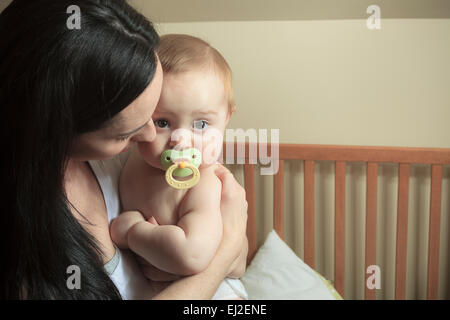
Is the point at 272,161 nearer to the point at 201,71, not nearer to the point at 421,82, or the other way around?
the point at 421,82

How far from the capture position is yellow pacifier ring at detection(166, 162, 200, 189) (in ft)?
3.05

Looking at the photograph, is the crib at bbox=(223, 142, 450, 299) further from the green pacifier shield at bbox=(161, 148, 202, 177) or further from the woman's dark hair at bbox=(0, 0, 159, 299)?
the woman's dark hair at bbox=(0, 0, 159, 299)

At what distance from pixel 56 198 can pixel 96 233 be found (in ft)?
0.60

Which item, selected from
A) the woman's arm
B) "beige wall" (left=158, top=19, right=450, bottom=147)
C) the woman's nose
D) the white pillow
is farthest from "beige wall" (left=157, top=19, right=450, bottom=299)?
the woman's nose

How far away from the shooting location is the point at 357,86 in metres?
1.68

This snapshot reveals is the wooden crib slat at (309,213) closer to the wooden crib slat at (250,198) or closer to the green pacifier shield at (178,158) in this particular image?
the wooden crib slat at (250,198)

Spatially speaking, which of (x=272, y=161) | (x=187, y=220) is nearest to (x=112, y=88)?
(x=187, y=220)

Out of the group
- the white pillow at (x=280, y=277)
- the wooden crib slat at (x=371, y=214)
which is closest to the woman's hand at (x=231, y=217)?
the white pillow at (x=280, y=277)

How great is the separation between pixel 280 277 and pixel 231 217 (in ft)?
2.56

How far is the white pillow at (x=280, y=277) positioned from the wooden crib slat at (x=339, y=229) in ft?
0.28

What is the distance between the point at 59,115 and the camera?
70cm

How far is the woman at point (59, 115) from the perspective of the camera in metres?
0.68

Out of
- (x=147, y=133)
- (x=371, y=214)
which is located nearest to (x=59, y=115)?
(x=147, y=133)

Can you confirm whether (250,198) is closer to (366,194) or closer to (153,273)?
(366,194)
